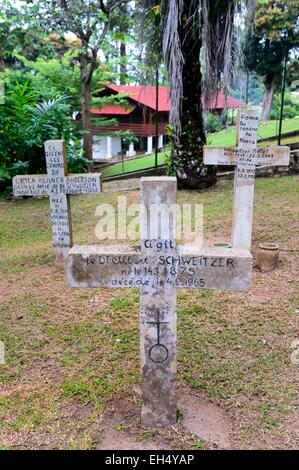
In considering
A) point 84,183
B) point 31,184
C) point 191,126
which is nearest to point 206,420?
point 84,183

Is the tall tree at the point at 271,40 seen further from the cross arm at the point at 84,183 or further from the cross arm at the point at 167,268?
the cross arm at the point at 167,268

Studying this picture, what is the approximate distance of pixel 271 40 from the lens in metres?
20.0

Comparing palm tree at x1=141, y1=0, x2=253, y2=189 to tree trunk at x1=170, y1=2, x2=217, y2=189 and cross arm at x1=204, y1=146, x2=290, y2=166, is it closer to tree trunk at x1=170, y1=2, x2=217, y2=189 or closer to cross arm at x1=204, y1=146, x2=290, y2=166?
tree trunk at x1=170, y1=2, x2=217, y2=189

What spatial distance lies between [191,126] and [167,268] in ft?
20.6

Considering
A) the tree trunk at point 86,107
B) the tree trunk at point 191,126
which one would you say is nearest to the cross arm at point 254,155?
the tree trunk at point 191,126

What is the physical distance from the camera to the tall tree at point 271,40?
17.9 m

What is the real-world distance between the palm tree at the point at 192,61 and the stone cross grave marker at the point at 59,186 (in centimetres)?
320

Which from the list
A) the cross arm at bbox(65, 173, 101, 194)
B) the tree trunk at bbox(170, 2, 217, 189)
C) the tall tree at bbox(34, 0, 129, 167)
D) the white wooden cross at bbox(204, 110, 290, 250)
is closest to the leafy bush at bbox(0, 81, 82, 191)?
the tall tree at bbox(34, 0, 129, 167)

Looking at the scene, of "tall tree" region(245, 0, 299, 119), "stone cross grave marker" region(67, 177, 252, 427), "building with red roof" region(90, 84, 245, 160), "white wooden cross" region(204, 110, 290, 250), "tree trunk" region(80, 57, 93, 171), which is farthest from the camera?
"building with red roof" region(90, 84, 245, 160)

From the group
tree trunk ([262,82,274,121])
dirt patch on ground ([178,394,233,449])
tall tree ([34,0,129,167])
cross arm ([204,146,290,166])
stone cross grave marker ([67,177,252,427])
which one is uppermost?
tall tree ([34,0,129,167])

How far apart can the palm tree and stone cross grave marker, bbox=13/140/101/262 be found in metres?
3.20

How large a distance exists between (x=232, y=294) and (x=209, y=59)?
4585mm

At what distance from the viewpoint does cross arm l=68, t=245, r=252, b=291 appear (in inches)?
93.0

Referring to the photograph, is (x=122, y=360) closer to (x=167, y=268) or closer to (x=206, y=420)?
(x=206, y=420)
